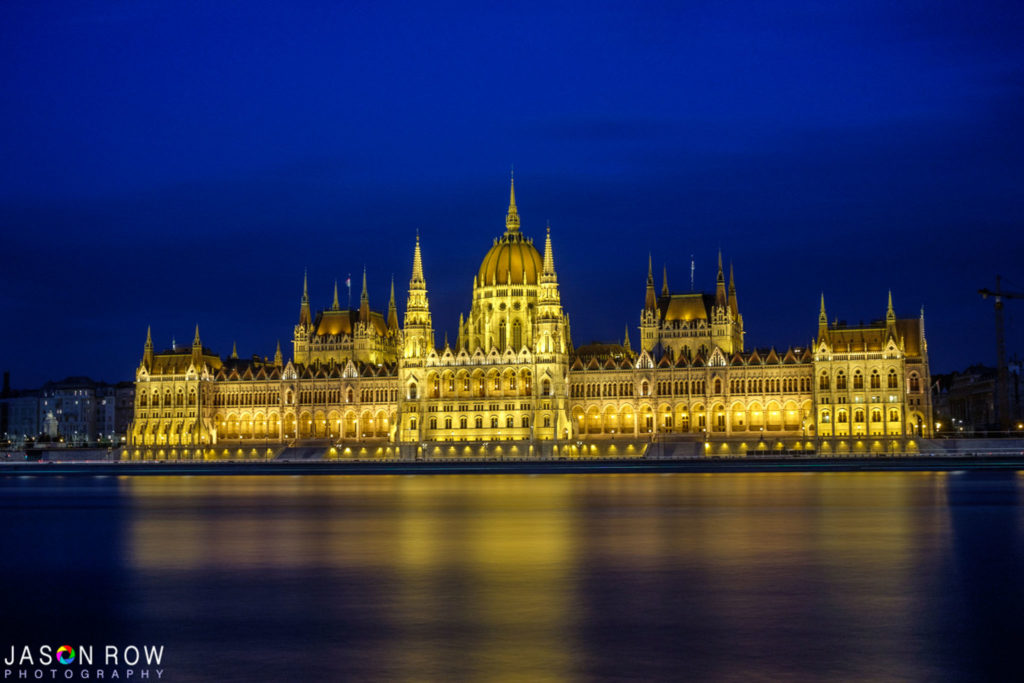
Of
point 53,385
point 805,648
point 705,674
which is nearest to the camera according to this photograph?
point 705,674

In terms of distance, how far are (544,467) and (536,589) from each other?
74854 millimetres

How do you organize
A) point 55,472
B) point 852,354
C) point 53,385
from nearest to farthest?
point 55,472
point 852,354
point 53,385

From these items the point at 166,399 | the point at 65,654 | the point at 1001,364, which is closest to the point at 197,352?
the point at 166,399

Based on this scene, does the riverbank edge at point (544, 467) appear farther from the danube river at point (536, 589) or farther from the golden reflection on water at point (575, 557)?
the danube river at point (536, 589)

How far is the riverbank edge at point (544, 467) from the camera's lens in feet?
298

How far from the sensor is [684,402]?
127 m

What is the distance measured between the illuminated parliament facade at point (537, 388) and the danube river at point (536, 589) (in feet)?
231

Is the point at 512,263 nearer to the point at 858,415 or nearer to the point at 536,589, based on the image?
the point at 858,415

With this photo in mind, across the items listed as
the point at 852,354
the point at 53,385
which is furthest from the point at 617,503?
the point at 53,385

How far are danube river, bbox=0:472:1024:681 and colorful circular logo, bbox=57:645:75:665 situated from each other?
0.78 meters

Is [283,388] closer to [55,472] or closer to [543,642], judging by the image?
[55,472]

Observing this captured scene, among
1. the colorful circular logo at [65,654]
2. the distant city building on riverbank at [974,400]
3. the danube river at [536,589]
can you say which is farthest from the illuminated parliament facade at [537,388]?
A: the colorful circular logo at [65,654]

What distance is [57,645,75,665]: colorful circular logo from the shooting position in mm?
18875

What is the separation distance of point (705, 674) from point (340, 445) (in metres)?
114
